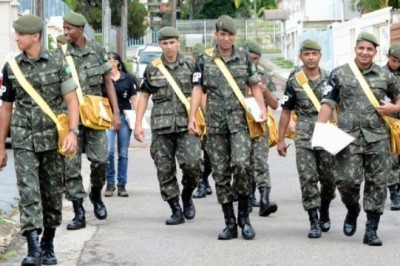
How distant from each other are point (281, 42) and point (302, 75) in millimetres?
63147

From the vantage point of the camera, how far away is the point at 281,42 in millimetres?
74750

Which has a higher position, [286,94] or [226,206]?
[286,94]

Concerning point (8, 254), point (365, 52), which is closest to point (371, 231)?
point (365, 52)

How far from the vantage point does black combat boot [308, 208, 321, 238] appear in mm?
11250

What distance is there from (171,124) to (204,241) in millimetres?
1674

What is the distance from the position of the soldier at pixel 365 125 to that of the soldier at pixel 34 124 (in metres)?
2.62

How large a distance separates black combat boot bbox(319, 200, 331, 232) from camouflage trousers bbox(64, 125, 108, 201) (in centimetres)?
225

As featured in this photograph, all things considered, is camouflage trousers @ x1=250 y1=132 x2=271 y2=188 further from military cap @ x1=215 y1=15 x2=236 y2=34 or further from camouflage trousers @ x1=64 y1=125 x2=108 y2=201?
military cap @ x1=215 y1=15 x2=236 y2=34

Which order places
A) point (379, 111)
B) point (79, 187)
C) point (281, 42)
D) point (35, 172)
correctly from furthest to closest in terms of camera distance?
point (281, 42) < point (79, 187) < point (379, 111) < point (35, 172)

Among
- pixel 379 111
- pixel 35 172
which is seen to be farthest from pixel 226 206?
pixel 35 172

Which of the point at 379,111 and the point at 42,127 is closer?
the point at 42,127

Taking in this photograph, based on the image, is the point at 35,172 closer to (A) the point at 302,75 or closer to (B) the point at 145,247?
(B) the point at 145,247

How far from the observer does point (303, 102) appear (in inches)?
468

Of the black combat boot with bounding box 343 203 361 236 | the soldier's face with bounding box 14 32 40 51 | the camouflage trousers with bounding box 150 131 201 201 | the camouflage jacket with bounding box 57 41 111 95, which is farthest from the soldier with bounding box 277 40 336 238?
the soldier's face with bounding box 14 32 40 51
